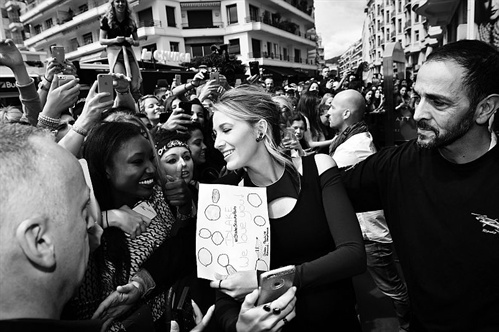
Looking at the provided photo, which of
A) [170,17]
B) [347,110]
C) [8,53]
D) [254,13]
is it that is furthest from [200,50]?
[8,53]

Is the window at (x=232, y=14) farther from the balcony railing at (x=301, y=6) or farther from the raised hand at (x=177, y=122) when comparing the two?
the raised hand at (x=177, y=122)

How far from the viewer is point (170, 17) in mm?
32406

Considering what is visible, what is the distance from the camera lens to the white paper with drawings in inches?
55.3

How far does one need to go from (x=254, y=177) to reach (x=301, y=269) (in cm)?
54

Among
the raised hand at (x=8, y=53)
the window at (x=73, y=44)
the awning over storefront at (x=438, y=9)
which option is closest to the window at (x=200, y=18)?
the window at (x=73, y=44)

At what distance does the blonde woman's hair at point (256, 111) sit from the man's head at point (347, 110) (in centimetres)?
210

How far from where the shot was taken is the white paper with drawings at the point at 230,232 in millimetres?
1404

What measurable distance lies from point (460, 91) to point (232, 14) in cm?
3582

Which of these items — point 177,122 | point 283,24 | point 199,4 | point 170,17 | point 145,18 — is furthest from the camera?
point 283,24

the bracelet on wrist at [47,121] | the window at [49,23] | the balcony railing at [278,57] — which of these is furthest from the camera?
the window at [49,23]

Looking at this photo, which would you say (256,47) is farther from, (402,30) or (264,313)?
(264,313)

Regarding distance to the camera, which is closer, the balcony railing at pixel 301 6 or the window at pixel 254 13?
the window at pixel 254 13

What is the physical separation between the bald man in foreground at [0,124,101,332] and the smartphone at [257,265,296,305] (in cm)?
54

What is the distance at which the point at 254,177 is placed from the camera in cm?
173
